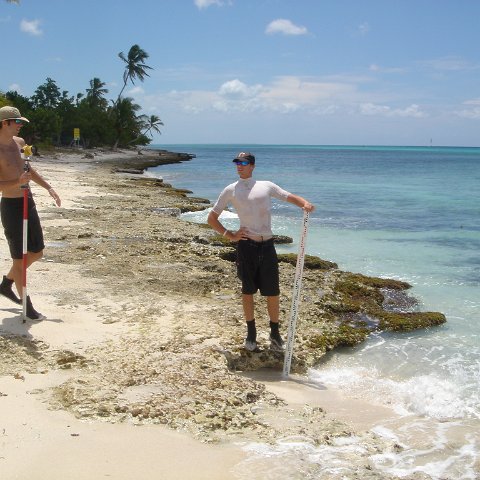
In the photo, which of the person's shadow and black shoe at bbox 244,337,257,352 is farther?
black shoe at bbox 244,337,257,352

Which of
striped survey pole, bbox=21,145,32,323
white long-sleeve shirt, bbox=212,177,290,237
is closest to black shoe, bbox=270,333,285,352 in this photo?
white long-sleeve shirt, bbox=212,177,290,237

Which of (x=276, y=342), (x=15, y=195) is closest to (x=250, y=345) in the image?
(x=276, y=342)

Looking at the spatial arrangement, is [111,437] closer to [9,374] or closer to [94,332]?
[9,374]

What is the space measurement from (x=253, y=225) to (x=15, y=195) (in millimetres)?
2538

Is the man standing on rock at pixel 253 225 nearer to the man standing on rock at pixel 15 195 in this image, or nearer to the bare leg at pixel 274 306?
the bare leg at pixel 274 306

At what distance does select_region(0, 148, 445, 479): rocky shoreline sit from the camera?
A: 457 cm

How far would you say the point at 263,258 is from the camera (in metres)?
5.85

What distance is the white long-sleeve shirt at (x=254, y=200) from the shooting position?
570cm

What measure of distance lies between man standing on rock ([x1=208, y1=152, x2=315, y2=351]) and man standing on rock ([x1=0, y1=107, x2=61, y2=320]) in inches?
75.9

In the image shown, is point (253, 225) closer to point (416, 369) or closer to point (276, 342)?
point (276, 342)

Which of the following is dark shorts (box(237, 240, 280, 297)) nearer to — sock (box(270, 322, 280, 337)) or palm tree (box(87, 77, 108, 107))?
sock (box(270, 322, 280, 337))

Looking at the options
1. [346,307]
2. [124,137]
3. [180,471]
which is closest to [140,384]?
[180,471]

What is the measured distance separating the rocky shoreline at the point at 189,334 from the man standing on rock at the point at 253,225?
0.73 meters

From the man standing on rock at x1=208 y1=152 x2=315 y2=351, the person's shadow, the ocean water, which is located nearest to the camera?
the ocean water
